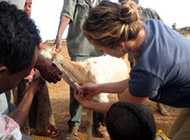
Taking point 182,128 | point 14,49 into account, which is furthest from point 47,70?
point 182,128

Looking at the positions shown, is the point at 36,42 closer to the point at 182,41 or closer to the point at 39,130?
the point at 182,41

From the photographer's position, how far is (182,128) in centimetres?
356

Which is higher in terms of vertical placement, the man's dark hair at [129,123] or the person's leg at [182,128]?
the man's dark hair at [129,123]

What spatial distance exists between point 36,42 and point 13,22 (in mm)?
158

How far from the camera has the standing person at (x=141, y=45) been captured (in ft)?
10.2

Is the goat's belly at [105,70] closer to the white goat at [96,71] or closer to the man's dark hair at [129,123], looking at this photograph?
the white goat at [96,71]

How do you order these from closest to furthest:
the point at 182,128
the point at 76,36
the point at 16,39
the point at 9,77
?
1. the point at 16,39
2. the point at 9,77
3. the point at 182,128
4. the point at 76,36

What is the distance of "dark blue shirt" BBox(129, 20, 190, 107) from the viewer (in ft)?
10.2

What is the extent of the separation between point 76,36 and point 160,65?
295cm

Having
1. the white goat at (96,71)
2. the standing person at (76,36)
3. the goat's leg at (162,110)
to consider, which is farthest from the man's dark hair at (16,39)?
the goat's leg at (162,110)

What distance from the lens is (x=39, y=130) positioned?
398 cm

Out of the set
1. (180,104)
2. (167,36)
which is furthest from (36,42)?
(180,104)

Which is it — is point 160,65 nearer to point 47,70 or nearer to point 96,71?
point 47,70

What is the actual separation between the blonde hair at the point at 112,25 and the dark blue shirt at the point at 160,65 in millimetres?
106
